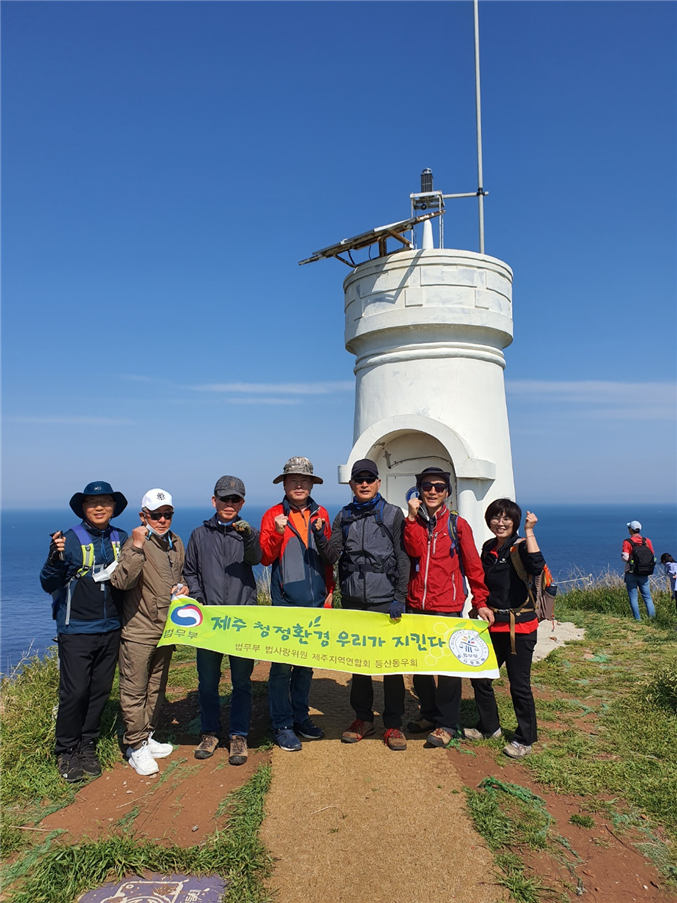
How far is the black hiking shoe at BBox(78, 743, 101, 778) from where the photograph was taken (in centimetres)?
446

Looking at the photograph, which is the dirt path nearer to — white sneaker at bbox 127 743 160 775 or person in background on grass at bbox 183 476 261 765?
white sneaker at bbox 127 743 160 775

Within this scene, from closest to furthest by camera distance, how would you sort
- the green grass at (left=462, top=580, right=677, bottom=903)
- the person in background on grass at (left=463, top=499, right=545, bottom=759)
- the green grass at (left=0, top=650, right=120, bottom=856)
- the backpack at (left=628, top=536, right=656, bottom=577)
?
1. the green grass at (left=462, top=580, right=677, bottom=903)
2. the green grass at (left=0, top=650, right=120, bottom=856)
3. the person in background on grass at (left=463, top=499, right=545, bottom=759)
4. the backpack at (left=628, top=536, right=656, bottom=577)

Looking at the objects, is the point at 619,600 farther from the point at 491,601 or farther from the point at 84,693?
the point at 84,693

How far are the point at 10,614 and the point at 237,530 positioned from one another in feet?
102

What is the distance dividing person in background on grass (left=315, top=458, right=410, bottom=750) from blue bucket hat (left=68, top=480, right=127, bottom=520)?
1585 mm

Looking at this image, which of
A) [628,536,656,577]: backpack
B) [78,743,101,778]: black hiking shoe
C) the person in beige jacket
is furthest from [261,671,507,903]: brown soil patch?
[628,536,656,577]: backpack

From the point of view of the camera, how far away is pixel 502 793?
4.17 m

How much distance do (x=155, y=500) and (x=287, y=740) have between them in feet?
7.07

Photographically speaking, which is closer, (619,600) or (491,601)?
(491,601)

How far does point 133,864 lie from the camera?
3396 millimetres

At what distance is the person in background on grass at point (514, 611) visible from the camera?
480 centimetres

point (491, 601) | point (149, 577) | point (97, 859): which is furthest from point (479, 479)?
point (97, 859)

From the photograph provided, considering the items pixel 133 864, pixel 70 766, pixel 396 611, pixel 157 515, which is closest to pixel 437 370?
pixel 396 611

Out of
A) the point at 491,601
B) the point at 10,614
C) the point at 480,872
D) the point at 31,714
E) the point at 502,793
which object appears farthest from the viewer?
the point at 10,614
